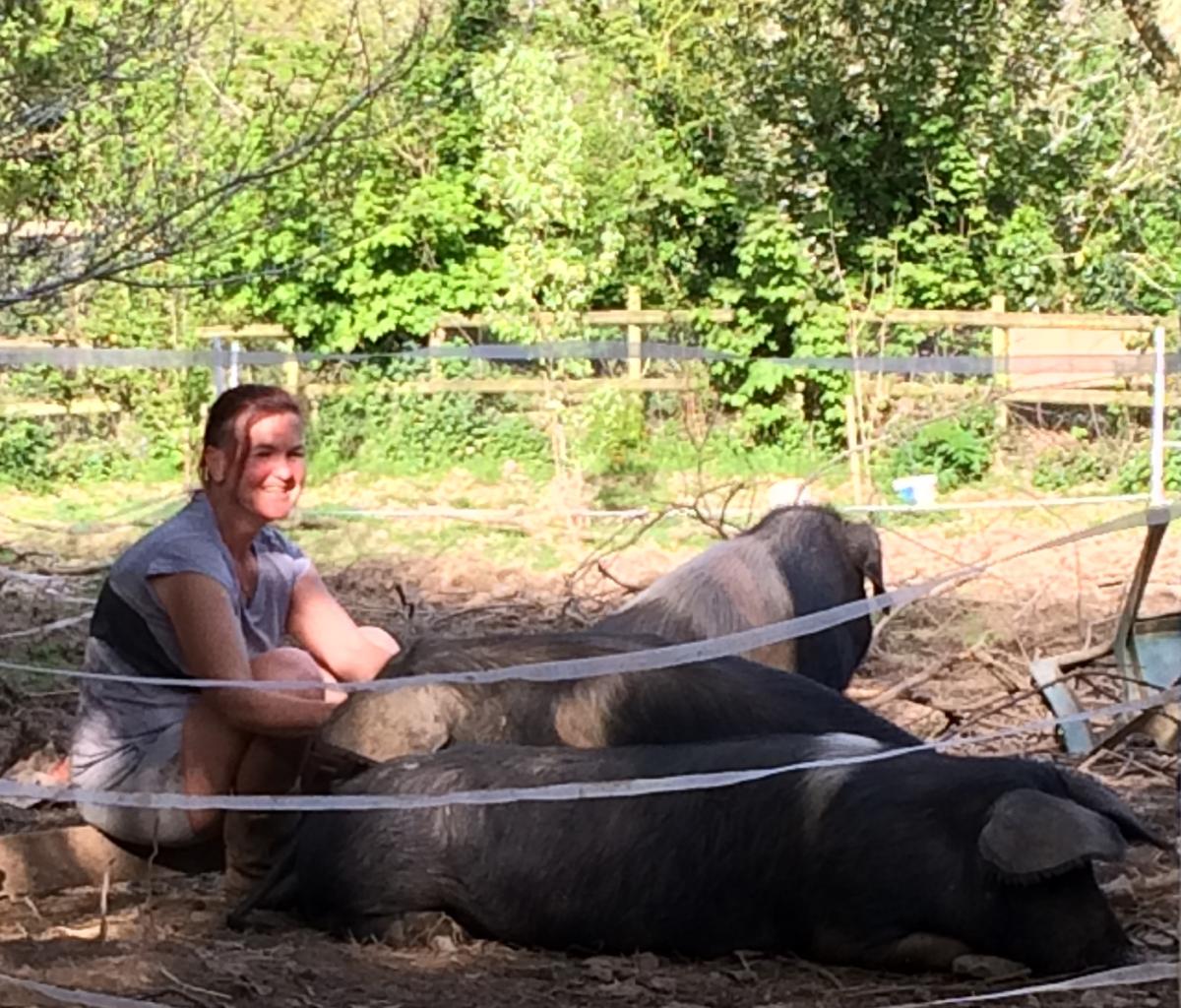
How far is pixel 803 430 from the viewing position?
15945 millimetres

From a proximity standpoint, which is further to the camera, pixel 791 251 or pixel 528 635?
pixel 791 251

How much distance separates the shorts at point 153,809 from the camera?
4520mm

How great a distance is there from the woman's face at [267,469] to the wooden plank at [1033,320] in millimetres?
10543

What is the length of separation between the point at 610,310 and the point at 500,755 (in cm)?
1218

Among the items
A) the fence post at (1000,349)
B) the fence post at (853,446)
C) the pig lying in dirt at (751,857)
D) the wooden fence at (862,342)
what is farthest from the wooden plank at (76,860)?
the fence post at (1000,349)

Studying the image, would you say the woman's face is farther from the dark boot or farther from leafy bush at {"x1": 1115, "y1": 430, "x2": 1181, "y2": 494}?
leafy bush at {"x1": 1115, "y1": 430, "x2": 1181, "y2": 494}

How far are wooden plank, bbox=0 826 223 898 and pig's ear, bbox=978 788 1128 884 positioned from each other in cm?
193

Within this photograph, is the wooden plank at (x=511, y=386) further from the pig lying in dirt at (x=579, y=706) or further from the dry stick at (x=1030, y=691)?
the pig lying in dirt at (x=579, y=706)

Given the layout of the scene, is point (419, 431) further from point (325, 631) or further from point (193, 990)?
point (193, 990)

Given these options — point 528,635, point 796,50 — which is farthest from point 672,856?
point 796,50

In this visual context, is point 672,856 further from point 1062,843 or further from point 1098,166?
point 1098,166

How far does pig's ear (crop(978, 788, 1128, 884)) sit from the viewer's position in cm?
379

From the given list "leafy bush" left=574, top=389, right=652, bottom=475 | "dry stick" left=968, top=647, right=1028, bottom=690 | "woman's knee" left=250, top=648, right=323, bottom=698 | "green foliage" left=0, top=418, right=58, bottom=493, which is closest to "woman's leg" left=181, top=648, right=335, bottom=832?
"woman's knee" left=250, top=648, right=323, bottom=698

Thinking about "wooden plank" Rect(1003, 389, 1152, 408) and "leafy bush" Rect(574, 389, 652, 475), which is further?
"leafy bush" Rect(574, 389, 652, 475)
